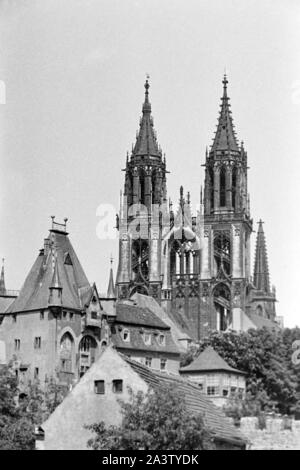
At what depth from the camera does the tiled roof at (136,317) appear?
5266 inches

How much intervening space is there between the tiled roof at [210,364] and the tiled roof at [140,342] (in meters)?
14.4

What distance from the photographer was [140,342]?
13212cm

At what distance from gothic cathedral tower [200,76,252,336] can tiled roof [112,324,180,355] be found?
50.1 meters

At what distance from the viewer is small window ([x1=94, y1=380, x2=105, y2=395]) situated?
5850 centimetres

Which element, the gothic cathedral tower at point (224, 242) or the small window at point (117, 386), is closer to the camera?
the small window at point (117, 386)

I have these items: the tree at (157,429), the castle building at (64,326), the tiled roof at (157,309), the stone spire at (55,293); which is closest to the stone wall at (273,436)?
the tree at (157,429)

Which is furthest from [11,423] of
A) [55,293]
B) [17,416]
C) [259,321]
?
[259,321]

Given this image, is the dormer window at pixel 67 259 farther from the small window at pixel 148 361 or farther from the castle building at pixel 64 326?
the small window at pixel 148 361

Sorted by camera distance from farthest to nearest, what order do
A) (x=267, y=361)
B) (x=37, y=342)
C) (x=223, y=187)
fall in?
1. (x=223, y=187)
2. (x=37, y=342)
3. (x=267, y=361)

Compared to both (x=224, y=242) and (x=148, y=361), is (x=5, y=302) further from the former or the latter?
(x=224, y=242)

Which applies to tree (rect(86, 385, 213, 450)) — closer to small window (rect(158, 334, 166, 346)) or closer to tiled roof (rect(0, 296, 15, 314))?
Result: tiled roof (rect(0, 296, 15, 314))

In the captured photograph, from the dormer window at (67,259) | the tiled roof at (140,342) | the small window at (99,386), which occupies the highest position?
the dormer window at (67,259)

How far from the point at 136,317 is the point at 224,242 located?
6198 centimetres

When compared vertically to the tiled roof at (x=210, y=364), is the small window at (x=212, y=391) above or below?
below
